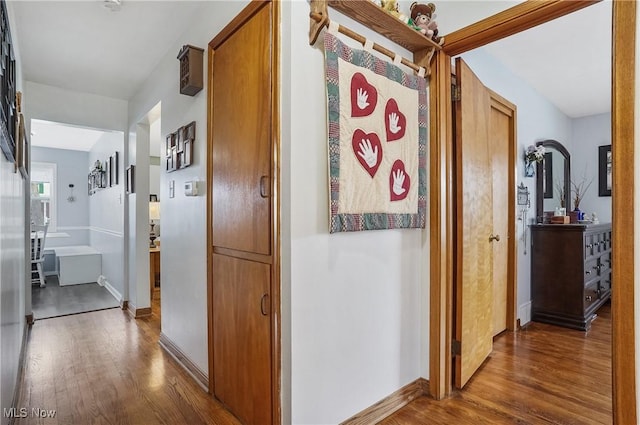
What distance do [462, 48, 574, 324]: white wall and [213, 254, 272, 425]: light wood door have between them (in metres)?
2.38

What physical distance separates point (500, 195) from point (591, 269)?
4.45 feet

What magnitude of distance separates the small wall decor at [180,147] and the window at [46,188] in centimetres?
554

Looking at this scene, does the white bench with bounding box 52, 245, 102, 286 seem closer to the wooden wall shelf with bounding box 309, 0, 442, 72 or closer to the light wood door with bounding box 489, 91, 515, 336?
the wooden wall shelf with bounding box 309, 0, 442, 72

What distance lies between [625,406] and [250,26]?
92.8 inches

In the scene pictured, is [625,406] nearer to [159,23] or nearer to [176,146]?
[176,146]

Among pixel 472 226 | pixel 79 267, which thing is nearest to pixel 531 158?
pixel 472 226

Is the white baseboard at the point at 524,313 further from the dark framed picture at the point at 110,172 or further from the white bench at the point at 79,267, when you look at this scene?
the white bench at the point at 79,267

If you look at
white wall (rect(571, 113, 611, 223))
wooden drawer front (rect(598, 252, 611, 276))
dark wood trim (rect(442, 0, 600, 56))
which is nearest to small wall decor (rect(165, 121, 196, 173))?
dark wood trim (rect(442, 0, 600, 56))

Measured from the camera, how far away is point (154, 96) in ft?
10.5

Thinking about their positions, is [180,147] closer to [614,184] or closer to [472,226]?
[472,226]

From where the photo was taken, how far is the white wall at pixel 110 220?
430cm

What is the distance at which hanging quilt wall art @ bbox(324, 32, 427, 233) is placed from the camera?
1558 millimetres

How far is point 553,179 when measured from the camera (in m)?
4.09

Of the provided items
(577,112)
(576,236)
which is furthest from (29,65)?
(577,112)
